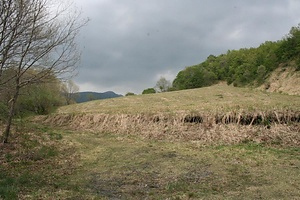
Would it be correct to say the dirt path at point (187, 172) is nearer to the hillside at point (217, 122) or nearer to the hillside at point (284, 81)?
the hillside at point (217, 122)

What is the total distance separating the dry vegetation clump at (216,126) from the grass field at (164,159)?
0.05m

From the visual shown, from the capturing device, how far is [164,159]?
1143cm

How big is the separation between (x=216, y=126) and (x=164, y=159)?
510cm

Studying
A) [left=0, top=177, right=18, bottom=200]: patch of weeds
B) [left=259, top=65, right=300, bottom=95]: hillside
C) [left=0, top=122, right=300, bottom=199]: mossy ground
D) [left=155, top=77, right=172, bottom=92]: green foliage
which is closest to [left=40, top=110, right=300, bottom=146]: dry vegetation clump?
[left=0, top=122, right=300, bottom=199]: mossy ground

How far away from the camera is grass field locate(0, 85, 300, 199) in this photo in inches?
294

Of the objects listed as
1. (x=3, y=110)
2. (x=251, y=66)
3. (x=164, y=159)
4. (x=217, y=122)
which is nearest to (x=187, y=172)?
(x=164, y=159)

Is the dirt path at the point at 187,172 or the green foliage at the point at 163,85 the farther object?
the green foliage at the point at 163,85

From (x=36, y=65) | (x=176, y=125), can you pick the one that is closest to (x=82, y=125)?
(x=176, y=125)

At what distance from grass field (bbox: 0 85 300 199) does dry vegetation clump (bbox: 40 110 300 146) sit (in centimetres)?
5

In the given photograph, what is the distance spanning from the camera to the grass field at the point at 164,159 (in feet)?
24.5

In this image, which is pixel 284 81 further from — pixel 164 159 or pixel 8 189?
pixel 8 189

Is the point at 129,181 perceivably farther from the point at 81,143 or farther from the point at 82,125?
the point at 82,125

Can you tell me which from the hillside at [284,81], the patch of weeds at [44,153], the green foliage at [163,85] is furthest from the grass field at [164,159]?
the green foliage at [163,85]

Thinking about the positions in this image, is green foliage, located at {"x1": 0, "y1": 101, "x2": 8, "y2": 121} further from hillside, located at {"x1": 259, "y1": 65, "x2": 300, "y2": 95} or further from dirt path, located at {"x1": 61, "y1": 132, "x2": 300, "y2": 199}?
hillside, located at {"x1": 259, "y1": 65, "x2": 300, "y2": 95}
